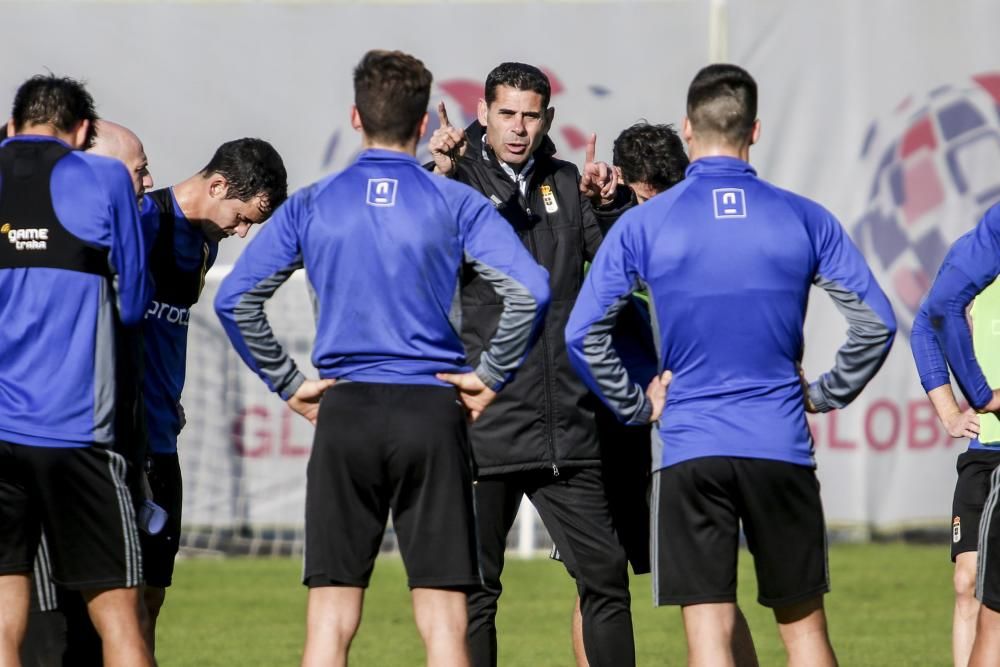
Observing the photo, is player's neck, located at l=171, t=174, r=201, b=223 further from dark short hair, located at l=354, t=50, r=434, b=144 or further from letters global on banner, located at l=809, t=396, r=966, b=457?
letters global on banner, located at l=809, t=396, r=966, b=457

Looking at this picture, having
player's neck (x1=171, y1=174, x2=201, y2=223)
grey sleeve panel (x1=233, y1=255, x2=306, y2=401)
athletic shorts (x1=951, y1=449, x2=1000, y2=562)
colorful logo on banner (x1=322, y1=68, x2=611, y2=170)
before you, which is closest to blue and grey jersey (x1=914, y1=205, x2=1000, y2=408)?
athletic shorts (x1=951, y1=449, x2=1000, y2=562)

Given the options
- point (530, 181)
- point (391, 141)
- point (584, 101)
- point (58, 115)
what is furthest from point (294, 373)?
point (584, 101)

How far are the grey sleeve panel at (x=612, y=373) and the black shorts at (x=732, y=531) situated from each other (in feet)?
0.78

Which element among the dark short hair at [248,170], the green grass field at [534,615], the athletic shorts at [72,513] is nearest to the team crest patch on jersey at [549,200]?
the dark short hair at [248,170]

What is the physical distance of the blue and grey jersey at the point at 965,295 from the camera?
535 centimetres

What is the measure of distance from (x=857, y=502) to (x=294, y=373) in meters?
7.57

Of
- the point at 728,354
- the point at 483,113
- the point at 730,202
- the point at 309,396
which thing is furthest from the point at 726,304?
the point at 483,113

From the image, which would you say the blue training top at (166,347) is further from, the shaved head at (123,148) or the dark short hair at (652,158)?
the dark short hair at (652,158)

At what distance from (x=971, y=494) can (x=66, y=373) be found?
3.74 metres

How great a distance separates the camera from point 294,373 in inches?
217

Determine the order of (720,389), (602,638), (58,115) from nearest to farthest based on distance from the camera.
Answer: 1. (720,389)
2. (58,115)
3. (602,638)

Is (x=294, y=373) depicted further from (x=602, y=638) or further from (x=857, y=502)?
(x=857, y=502)

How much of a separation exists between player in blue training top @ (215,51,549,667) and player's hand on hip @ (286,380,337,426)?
0.04ft

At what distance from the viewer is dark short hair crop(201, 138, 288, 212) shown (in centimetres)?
661
